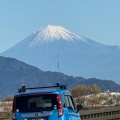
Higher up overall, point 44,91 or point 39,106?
point 44,91

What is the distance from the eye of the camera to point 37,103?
18125 millimetres

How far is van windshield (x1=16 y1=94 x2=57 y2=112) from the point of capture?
1806cm

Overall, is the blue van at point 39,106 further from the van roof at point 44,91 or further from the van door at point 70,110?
the van door at point 70,110

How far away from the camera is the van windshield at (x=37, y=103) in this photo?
59.3 feet

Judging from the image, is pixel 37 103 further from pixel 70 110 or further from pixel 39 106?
pixel 70 110

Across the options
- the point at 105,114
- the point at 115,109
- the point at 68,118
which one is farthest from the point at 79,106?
the point at 115,109

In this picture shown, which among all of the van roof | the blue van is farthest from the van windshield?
the van roof

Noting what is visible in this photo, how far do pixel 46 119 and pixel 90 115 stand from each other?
17868mm

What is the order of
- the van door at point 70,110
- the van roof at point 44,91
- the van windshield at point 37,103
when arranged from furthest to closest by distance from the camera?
the van door at point 70,110, the van roof at point 44,91, the van windshield at point 37,103

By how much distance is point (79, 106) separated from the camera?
20.6 metres

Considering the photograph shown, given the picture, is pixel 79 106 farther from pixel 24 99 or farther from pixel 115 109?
pixel 115 109

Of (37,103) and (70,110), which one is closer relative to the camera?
(37,103)

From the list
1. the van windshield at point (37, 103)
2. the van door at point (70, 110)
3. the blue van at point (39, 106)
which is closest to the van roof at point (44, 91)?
the blue van at point (39, 106)

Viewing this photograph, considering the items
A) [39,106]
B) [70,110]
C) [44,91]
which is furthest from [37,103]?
[70,110]
